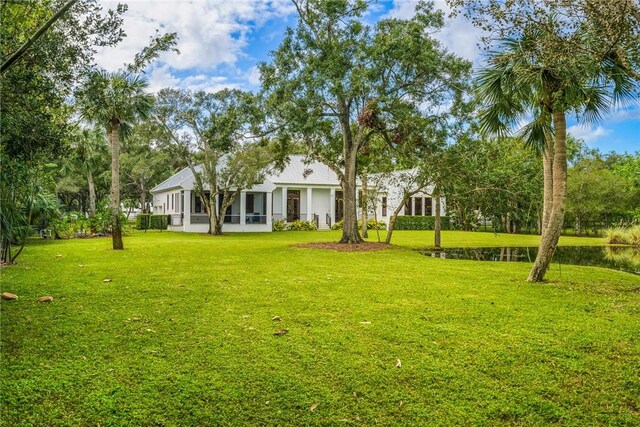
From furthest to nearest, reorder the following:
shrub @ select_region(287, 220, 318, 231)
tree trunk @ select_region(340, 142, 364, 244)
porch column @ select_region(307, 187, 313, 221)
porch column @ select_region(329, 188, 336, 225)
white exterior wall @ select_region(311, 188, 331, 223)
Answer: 1. white exterior wall @ select_region(311, 188, 331, 223)
2. porch column @ select_region(329, 188, 336, 225)
3. porch column @ select_region(307, 187, 313, 221)
4. shrub @ select_region(287, 220, 318, 231)
5. tree trunk @ select_region(340, 142, 364, 244)

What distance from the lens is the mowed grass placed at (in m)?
3.31

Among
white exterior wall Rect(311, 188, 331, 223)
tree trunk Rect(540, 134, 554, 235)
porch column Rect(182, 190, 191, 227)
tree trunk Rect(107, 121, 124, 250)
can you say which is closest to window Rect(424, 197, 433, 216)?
white exterior wall Rect(311, 188, 331, 223)

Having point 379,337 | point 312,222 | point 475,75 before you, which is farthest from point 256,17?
point 312,222

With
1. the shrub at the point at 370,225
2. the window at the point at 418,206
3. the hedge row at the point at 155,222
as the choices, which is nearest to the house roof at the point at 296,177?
the hedge row at the point at 155,222

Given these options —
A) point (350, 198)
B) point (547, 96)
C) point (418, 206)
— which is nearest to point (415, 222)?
point (418, 206)

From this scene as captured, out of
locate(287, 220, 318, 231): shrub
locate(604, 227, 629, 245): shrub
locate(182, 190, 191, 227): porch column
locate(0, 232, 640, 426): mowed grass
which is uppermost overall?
locate(182, 190, 191, 227): porch column

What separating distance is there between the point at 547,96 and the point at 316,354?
657cm

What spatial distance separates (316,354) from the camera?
440cm

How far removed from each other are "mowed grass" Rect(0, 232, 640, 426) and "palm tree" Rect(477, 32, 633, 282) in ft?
5.78

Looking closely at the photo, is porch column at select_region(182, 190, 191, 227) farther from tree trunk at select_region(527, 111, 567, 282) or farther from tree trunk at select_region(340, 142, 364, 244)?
tree trunk at select_region(527, 111, 567, 282)

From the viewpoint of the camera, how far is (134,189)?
145ft

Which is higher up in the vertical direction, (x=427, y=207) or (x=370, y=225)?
(x=427, y=207)

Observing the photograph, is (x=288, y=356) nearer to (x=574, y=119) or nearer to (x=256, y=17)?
(x=574, y=119)

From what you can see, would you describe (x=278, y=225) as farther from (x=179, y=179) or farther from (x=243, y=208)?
(x=179, y=179)
